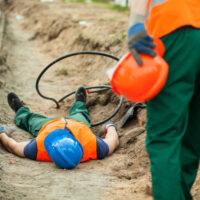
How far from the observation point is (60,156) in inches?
122

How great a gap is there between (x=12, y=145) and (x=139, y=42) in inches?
88.1

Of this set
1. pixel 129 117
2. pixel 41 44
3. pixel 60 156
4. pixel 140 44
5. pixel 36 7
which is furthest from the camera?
pixel 36 7

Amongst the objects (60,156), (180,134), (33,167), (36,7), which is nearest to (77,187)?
(60,156)

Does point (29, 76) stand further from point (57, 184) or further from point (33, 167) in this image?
point (57, 184)

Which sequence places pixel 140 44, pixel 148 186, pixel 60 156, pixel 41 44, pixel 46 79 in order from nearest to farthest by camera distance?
pixel 140 44 < pixel 148 186 < pixel 60 156 < pixel 46 79 < pixel 41 44

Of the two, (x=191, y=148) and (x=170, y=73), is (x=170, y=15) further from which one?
(x=191, y=148)

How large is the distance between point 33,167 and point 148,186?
115 cm

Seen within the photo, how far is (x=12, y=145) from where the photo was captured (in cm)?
357

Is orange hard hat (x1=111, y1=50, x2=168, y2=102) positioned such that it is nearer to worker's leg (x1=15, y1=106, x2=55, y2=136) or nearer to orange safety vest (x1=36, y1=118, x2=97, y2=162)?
orange safety vest (x1=36, y1=118, x2=97, y2=162)

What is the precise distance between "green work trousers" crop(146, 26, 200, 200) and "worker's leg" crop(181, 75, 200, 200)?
99mm

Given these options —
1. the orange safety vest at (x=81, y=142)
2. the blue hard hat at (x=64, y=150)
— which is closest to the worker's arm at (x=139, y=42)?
the blue hard hat at (x=64, y=150)

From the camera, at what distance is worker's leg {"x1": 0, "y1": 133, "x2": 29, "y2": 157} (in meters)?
3.50

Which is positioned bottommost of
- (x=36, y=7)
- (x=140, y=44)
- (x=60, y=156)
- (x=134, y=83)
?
(x=36, y=7)

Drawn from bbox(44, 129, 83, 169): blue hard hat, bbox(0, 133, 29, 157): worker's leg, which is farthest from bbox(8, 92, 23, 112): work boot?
bbox(44, 129, 83, 169): blue hard hat
